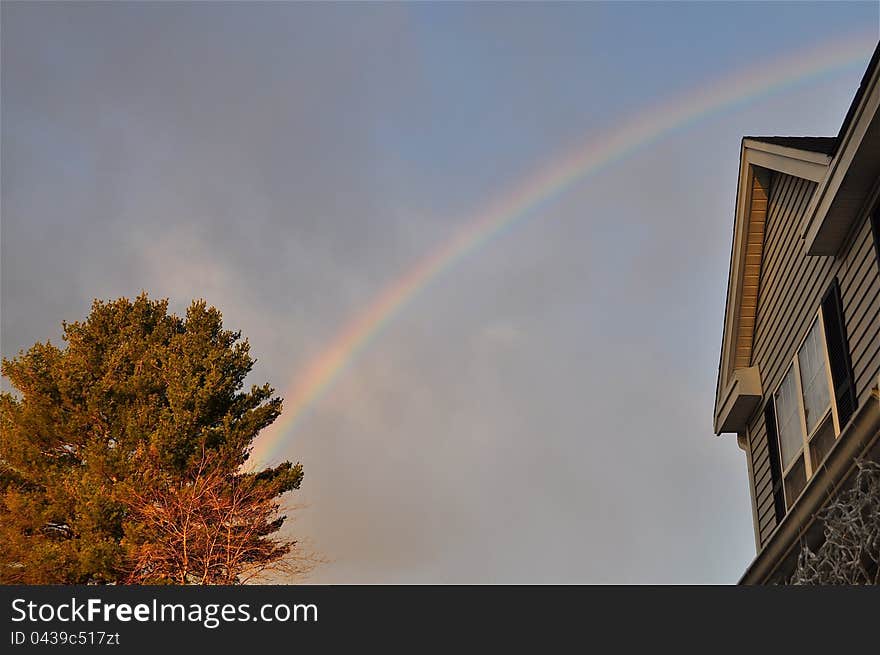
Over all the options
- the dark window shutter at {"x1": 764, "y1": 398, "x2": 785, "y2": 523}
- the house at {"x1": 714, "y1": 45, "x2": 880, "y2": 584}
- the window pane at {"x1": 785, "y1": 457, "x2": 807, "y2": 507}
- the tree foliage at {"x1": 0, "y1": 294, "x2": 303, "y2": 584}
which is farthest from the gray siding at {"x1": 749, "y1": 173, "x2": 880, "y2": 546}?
the tree foliage at {"x1": 0, "y1": 294, "x2": 303, "y2": 584}

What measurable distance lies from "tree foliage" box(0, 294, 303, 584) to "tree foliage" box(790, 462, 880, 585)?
1362 centimetres

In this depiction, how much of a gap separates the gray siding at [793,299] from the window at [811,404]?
171 millimetres

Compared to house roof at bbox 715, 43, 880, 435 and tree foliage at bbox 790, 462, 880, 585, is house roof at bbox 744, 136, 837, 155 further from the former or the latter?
tree foliage at bbox 790, 462, 880, 585

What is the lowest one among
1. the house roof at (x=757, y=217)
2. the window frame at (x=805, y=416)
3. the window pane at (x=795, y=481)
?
the window pane at (x=795, y=481)

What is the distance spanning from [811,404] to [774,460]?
186cm

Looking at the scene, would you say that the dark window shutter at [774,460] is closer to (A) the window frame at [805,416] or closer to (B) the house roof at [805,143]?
(A) the window frame at [805,416]

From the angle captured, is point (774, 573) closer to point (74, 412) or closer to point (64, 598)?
point (64, 598)

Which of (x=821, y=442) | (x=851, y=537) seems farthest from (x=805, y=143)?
(x=851, y=537)

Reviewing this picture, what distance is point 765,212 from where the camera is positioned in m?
13.4

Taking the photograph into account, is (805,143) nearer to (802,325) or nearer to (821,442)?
(802,325)

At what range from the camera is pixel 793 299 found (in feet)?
39.1

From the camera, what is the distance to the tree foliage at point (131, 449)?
21578 millimetres

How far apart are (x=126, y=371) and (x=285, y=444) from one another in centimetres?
563

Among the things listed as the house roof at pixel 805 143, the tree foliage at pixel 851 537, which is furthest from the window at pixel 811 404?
the house roof at pixel 805 143
